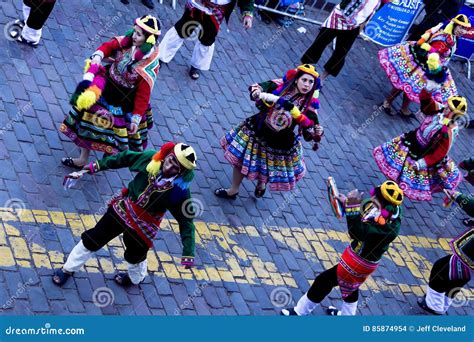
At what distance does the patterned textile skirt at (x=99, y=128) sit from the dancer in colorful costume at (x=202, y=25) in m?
2.43

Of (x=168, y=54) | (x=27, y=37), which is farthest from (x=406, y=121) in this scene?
(x=27, y=37)

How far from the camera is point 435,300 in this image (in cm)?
822

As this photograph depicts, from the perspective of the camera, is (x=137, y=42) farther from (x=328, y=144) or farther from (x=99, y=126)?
Answer: (x=328, y=144)

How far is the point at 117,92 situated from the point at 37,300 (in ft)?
7.67

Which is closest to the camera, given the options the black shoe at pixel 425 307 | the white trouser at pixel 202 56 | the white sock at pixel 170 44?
the black shoe at pixel 425 307

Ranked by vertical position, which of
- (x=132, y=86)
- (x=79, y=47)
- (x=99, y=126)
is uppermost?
(x=132, y=86)

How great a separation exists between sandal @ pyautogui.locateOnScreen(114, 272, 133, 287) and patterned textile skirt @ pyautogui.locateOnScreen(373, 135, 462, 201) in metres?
4.05

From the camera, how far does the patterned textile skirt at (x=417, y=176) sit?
9344 mm

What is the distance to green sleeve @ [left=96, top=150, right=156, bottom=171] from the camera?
6375 mm

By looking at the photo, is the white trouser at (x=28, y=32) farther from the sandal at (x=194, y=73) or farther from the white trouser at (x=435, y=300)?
the white trouser at (x=435, y=300)

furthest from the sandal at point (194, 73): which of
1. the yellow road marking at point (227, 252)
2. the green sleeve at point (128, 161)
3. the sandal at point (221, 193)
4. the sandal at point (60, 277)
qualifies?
the sandal at point (60, 277)

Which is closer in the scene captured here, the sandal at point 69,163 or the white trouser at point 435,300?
the sandal at point 69,163

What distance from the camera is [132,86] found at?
748 centimetres

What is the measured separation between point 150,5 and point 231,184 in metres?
3.73
